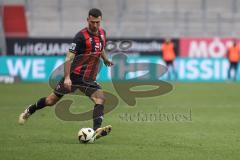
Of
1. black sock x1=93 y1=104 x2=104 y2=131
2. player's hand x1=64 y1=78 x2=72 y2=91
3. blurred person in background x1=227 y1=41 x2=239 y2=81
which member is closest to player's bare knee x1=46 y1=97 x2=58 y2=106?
player's hand x1=64 y1=78 x2=72 y2=91

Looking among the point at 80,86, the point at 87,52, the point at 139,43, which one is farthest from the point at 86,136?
the point at 139,43

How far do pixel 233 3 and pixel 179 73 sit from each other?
20.0 ft

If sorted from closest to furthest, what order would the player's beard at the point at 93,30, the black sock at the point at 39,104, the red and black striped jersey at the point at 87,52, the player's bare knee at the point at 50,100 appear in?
the player's beard at the point at 93,30 → the red and black striped jersey at the point at 87,52 → the player's bare knee at the point at 50,100 → the black sock at the point at 39,104

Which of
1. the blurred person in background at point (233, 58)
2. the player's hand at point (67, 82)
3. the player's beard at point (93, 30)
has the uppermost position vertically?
the player's beard at point (93, 30)

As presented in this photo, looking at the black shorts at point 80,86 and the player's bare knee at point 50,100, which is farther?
the player's bare knee at point 50,100

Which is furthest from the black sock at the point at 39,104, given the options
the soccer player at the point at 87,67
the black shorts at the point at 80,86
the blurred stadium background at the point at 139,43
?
the blurred stadium background at the point at 139,43

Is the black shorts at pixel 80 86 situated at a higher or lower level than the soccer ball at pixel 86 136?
higher

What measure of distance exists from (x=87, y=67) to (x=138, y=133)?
182cm

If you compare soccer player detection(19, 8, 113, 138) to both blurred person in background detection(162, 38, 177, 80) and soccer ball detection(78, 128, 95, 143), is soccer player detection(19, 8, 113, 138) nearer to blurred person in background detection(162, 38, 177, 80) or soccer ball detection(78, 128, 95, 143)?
soccer ball detection(78, 128, 95, 143)

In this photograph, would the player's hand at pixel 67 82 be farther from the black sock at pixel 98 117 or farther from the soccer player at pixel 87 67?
the black sock at pixel 98 117

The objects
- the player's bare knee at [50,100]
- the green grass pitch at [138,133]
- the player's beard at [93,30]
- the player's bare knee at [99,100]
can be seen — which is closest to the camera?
the green grass pitch at [138,133]

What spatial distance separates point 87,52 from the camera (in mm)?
12125

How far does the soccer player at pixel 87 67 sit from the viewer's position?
11875 millimetres

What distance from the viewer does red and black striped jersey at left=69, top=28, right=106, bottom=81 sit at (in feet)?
39.3
